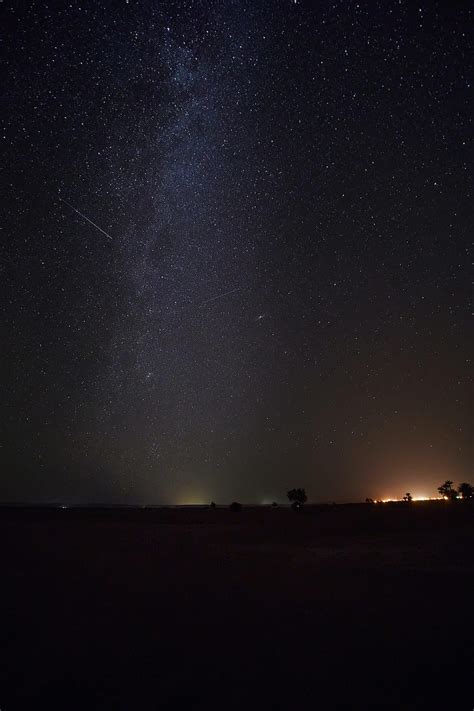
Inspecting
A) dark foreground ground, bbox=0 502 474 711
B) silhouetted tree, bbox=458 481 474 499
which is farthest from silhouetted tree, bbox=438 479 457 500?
dark foreground ground, bbox=0 502 474 711

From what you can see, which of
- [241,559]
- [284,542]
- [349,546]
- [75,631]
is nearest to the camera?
[75,631]

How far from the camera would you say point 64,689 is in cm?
521

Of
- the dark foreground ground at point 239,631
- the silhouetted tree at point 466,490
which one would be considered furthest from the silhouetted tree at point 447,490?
A: the dark foreground ground at point 239,631

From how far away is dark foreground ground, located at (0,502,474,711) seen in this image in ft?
16.5

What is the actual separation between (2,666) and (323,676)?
4142 mm

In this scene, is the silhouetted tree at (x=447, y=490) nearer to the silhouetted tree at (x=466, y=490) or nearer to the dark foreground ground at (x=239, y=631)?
the silhouetted tree at (x=466, y=490)

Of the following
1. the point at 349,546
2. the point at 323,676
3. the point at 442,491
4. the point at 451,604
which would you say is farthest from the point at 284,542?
the point at 442,491

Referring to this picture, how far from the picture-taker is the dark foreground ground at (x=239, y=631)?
504 centimetres

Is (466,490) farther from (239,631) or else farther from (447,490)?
(239,631)

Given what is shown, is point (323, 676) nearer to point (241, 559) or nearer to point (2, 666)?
point (2, 666)

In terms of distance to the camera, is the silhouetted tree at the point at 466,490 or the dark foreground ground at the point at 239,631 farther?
the silhouetted tree at the point at 466,490

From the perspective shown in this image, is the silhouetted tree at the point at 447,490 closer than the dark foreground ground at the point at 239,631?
No

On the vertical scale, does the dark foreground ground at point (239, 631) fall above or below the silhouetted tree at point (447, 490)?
below

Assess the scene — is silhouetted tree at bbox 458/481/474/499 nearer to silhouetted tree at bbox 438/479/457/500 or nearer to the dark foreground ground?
silhouetted tree at bbox 438/479/457/500
